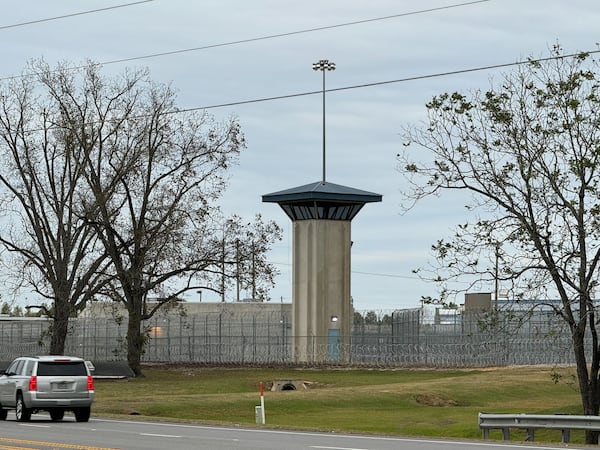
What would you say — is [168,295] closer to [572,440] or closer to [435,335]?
[435,335]

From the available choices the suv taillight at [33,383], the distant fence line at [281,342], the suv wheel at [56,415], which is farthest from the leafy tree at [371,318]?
the suv taillight at [33,383]

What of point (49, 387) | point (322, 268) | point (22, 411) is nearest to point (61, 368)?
point (49, 387)

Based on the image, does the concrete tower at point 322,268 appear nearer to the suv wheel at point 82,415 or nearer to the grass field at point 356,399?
the grass field at point 356,399

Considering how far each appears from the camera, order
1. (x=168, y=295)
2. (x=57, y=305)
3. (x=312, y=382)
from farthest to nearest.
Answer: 1. (x=168, y=295)
2. (x=57, y=305)
3. (x=312, y=382)

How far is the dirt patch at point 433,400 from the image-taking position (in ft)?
151

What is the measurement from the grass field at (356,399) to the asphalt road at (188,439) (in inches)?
125

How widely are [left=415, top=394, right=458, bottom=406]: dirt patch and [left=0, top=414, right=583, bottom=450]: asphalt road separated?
18.3m

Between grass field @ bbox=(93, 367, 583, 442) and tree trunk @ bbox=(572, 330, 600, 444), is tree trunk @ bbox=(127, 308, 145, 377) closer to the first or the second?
grass field @ bbox=(93, 367, 583, 442)

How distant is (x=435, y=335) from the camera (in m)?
73.7

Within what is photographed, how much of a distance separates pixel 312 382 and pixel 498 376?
8.92 meters

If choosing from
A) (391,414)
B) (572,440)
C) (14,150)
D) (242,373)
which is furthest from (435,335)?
(572,440)

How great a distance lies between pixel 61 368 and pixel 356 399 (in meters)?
16.4

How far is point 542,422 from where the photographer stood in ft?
84.0

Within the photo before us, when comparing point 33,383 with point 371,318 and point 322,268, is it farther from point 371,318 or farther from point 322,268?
point 371,318
